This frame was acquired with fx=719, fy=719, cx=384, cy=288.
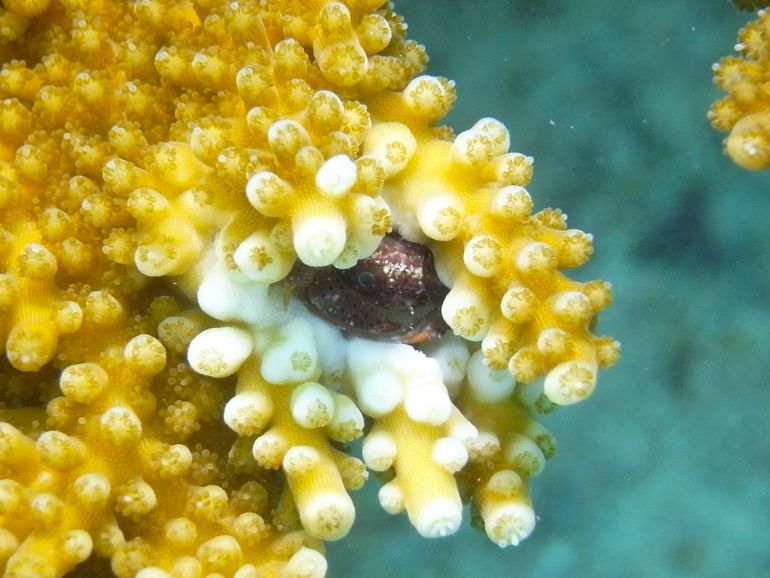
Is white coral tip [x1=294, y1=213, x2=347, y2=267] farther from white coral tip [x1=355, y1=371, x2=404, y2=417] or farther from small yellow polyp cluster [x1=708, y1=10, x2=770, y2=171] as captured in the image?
small yellow polyp cluster [x1=708, y1=10, x2=770, y2=171]

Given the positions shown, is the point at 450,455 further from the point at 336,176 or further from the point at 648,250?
the point at 648,250

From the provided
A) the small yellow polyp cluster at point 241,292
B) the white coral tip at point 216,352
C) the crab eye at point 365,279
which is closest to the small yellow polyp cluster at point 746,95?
the small yellow polyp cluster at point 241,292

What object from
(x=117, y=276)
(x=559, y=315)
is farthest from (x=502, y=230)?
(x=117, y=276)

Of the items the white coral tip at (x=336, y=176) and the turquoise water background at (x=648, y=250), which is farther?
the turquoise water background at (x=648, y=250)

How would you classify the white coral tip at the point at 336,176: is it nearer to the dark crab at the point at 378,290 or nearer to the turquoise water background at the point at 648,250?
the dark crab at the point at 378,290

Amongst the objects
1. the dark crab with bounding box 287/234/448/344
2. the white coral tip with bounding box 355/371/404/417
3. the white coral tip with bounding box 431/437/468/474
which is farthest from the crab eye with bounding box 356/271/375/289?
the white coral tip with bounding box 431/437/468/474

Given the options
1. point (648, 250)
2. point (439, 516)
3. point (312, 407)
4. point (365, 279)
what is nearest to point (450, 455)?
point (439, 516)

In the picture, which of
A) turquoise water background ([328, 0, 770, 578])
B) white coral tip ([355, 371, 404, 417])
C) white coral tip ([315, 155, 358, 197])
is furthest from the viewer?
turquoise water background ([328, 0, 770, 578])
